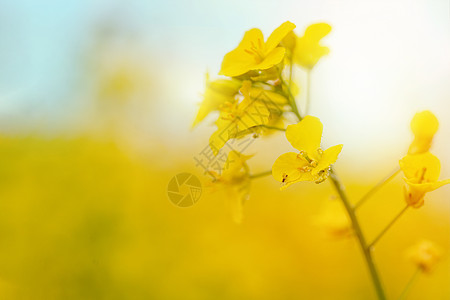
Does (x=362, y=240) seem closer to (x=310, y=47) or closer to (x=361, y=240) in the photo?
(x=361, y=240)

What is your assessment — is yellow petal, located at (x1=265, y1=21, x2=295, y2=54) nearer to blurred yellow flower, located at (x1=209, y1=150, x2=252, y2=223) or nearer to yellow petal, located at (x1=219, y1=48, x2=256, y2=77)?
yellow petal, located at (x1=219, y1=48, x2=256, y2=77)

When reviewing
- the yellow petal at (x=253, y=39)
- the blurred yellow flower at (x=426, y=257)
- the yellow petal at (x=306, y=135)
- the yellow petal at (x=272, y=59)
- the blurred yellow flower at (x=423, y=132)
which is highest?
the yellow petal at (x=253, y=39)

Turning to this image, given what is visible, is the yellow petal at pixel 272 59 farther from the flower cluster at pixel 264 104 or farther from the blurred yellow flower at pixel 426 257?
the blurred yellow flower at pixel 426 257

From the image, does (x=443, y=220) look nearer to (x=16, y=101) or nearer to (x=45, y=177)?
(x=45, y=177)

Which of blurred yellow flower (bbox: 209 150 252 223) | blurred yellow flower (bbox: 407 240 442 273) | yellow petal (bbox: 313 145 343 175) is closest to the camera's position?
yellow petal (bbox: 313 145 343 175)

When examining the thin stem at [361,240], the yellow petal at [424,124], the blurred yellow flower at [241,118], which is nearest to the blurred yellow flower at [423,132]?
the yellow petal at [424,124]

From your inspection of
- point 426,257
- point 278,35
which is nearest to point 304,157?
point 278,35

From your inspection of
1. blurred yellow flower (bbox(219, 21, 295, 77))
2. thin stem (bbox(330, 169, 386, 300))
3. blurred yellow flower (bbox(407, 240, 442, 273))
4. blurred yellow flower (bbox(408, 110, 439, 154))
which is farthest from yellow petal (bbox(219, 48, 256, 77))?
blurred yellow flower (bbox(407, 240, 442, 273))
